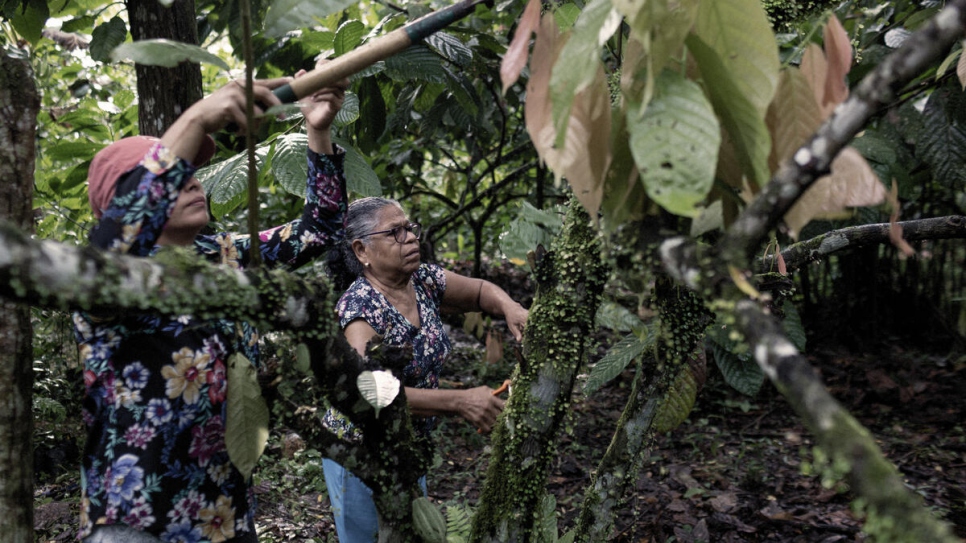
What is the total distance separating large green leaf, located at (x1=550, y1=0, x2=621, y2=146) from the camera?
706 millimetres

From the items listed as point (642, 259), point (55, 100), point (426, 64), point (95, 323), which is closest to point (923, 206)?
point (426, 64)

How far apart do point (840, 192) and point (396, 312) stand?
1.40m

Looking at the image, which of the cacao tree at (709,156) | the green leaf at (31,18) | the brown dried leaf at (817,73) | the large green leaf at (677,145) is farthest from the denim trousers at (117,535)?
the green leaf at (31,18)

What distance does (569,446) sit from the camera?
131 inches

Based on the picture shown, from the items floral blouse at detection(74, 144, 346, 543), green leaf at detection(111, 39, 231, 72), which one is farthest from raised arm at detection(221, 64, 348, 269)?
green leaf at detection(111, 39, 231, 72)

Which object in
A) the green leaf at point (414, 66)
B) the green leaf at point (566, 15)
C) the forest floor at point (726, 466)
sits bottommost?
the forest floor at point (726, 466)

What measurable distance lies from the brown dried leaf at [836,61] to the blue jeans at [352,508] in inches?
58.2

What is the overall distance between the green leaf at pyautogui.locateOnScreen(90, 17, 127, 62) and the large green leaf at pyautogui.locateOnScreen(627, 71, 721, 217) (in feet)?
6.41

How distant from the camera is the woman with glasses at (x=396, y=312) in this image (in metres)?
1.82

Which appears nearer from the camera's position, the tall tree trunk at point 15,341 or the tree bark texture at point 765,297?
the tree bark texture at point 765,297

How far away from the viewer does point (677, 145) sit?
0.68 metres

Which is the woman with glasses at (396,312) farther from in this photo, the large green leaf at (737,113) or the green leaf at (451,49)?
the large green leaf at (737,113)

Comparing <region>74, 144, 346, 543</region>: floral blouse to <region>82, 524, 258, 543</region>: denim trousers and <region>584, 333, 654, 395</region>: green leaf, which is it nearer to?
<region>82, 524, 258, 543</region>: denim trousers

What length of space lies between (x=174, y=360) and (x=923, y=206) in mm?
4194
